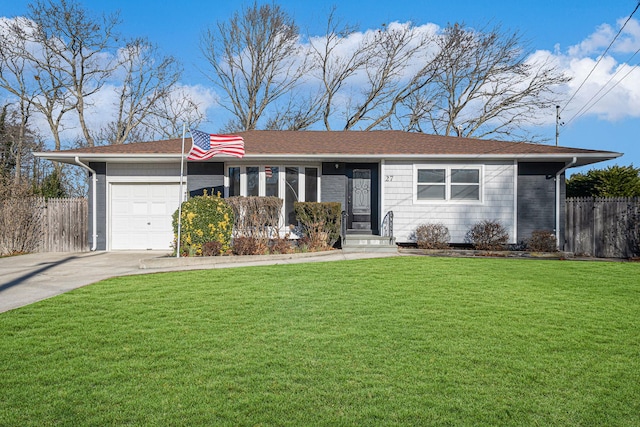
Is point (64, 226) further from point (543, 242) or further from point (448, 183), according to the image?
point (543, 242)

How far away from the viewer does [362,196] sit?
1449cm

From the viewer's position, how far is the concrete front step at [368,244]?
1252cm

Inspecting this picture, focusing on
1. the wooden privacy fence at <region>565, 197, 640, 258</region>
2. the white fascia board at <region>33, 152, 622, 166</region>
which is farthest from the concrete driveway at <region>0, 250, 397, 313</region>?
the wooden privacy fence at <region>565, 197, 640, 258</region>

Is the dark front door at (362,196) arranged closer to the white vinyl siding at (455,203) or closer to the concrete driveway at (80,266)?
the white vinyl siding at (455,203)

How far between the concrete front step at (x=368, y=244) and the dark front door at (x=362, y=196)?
3.99 ft

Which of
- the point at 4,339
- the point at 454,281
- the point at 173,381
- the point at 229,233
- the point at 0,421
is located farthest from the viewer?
the point at 229,233

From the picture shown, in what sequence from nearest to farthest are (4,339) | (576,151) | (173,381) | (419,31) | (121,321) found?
(173,381) → (4,339) → (121,321) → (576,151) → (419,31)

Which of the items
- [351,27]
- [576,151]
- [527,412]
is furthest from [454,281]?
[351,27]

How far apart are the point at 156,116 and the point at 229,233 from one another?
846 inches

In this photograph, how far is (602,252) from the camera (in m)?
13.4

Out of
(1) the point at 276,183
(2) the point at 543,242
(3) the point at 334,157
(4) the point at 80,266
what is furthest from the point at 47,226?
(2) the point at 543,242

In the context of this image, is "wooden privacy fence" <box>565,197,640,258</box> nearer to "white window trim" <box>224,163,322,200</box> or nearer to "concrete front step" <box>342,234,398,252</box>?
"concrete front step" <box>342,234,398,252</box>

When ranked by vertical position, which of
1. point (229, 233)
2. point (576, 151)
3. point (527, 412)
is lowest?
point (527, 412)

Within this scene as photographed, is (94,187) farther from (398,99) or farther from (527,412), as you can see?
(398,99)
